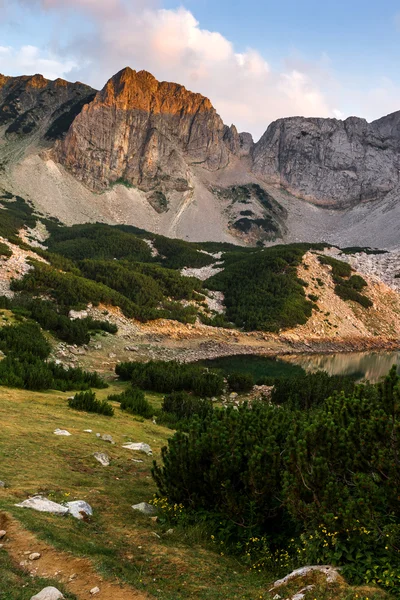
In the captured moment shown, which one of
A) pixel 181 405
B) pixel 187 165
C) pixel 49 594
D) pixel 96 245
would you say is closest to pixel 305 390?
pixel 181 405

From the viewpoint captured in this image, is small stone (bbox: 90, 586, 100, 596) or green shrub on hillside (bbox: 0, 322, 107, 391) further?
green shrub on hillside (bbox: 0, 322, 107, 391)

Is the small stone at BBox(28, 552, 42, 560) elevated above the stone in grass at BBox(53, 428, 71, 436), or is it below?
Answer: above

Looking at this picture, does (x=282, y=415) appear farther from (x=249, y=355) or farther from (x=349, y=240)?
(x=349, y=240)

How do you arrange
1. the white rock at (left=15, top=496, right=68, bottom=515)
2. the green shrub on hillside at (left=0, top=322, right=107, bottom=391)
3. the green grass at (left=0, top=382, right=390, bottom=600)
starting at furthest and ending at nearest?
the green shrub on hillside at (left=0, top=322, right=107, bottom=391), the white rock at (left=15, top=496, right=68, bottom=515), the green grass at (left=0, top=382, right=390, bottom=600)

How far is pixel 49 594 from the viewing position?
345 centimetres

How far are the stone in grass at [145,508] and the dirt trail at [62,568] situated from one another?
1.60 metres

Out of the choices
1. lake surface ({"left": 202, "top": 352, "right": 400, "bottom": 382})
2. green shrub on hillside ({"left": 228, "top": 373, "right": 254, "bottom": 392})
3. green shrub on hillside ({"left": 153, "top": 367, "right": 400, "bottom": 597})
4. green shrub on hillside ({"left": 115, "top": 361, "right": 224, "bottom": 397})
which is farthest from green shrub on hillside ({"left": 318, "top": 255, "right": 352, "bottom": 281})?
green shrub on hillside ({"left": 153, "top": 367, "right": 400, "bottom": 597})

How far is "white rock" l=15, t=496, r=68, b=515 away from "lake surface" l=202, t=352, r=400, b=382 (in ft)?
63.1

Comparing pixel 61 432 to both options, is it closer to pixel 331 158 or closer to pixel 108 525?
pixel 108 525

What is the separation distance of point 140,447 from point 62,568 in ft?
15.8

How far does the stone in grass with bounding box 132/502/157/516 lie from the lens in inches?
220

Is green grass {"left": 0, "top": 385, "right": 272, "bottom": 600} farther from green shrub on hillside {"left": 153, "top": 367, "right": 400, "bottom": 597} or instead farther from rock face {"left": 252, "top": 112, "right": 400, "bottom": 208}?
rock face {"left": 252, "top": 112, "right": 400, "bottom": 208}

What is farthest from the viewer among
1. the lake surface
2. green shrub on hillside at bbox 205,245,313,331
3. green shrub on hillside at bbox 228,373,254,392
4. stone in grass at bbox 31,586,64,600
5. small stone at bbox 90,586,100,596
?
green shrub on hillside at bbox 205,245,313,331

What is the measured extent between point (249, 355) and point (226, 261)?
27.3 m
